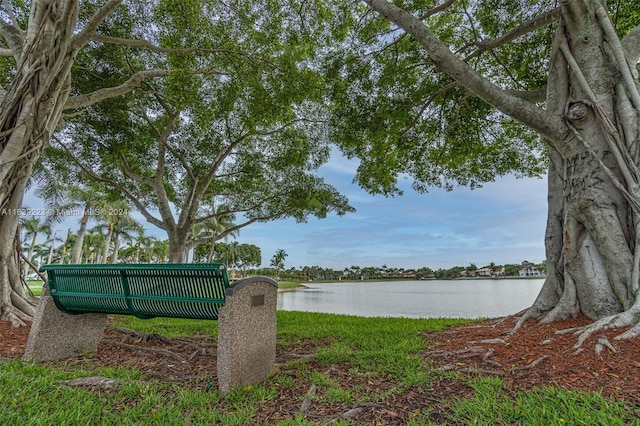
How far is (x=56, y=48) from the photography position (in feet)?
16.1

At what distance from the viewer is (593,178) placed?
3773mm

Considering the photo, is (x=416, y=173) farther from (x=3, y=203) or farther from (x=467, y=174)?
(x=3, y=203)

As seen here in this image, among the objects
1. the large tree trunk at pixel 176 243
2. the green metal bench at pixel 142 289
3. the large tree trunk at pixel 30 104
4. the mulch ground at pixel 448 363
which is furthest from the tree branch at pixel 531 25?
the large tree trunk at pixel 176 243

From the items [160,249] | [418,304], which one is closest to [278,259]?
[160,249]

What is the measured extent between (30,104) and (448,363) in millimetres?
6405

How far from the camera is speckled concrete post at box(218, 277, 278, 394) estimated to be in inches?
103

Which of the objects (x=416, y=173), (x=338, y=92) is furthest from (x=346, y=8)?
(x=416, y=173)

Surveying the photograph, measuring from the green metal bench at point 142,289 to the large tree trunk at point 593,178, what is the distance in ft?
11.1

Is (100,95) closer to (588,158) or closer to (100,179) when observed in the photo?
(100,179)

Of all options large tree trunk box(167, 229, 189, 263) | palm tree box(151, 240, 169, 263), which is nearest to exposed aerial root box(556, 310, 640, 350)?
large tree trunk box(167, 229, 189, 263)

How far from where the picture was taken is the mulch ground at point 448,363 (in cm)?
221

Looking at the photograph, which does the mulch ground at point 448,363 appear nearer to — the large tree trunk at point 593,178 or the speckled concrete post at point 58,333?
the speckled concrete post at point 58,333

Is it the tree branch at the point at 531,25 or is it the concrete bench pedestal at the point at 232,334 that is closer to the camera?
the concrete bench pedestal at the point at 232,334

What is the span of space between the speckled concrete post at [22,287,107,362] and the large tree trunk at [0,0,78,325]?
1876mm
